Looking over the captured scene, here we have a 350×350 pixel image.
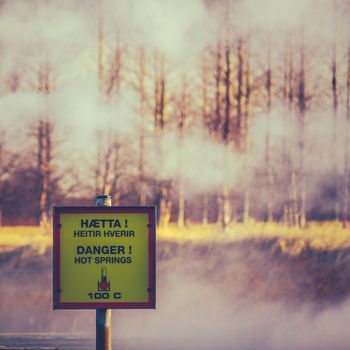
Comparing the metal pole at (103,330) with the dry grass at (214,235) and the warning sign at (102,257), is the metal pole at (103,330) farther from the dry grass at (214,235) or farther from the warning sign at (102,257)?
the dry grass at (214,235)

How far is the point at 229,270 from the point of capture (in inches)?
296

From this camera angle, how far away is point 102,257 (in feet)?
10.8

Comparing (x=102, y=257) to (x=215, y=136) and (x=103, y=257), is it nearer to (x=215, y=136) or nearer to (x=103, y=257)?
(x=103, y=257)

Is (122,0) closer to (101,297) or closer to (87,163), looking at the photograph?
→ (87,163)

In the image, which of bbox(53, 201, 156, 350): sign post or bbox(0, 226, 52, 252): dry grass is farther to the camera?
bbox(0, 226, 52, 252): dry grass

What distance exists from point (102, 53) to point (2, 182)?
1542mm

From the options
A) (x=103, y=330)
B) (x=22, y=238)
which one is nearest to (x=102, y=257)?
(x=103, y=330)

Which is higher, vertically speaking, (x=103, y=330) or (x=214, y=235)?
(x=214, y=235)

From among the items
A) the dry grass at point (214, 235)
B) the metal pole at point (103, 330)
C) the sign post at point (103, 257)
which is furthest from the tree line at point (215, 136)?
the metal pole at point (103, 330)

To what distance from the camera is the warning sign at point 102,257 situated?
326 centimetres

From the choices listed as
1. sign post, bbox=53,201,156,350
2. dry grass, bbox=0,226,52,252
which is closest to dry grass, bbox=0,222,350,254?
dry grass, bbox=0,226,52,252

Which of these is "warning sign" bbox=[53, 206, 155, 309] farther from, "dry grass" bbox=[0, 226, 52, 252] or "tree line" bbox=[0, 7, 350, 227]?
"dry grass" bbox=[0, 226, 52, 252]

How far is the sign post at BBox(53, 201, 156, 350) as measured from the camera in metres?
3.26

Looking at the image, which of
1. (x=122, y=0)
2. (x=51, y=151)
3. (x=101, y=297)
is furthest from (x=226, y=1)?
(x=101, y=297)
